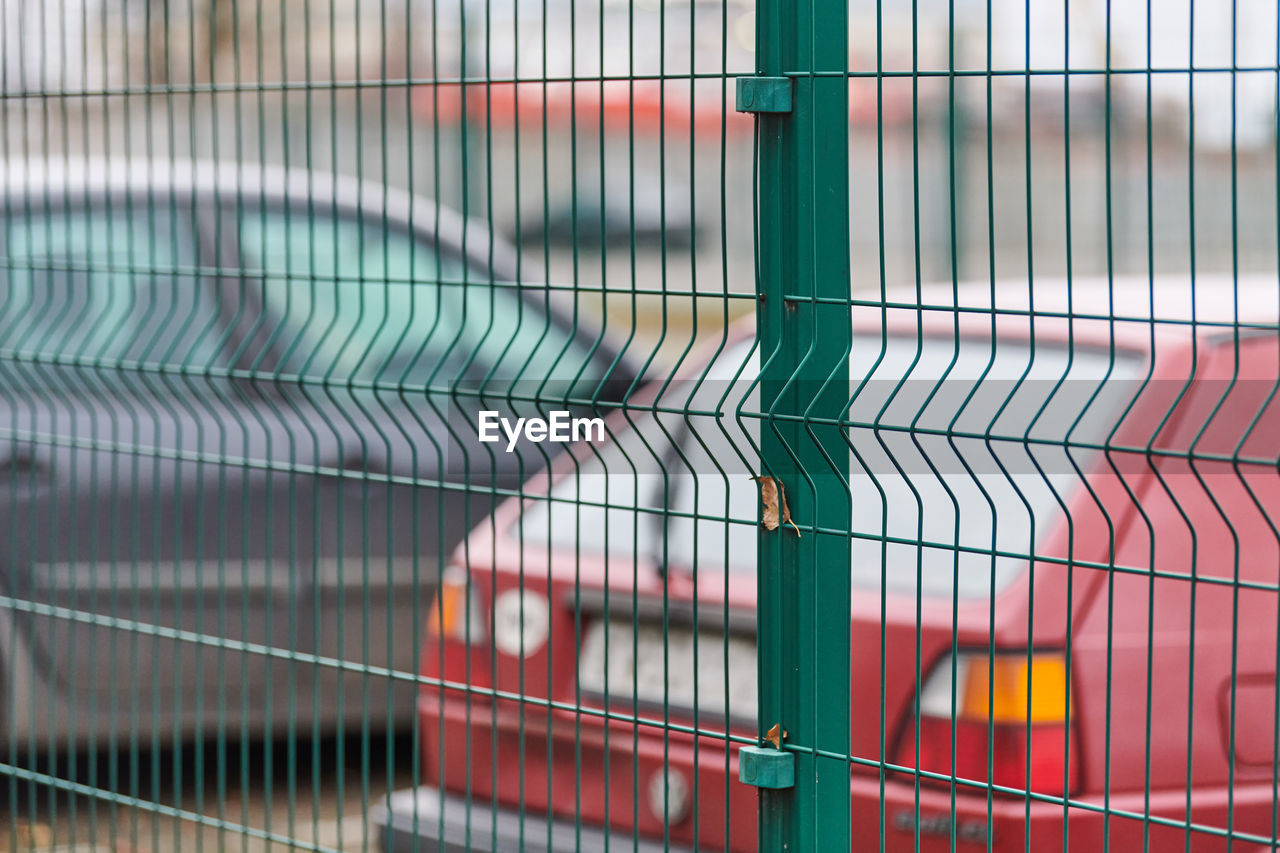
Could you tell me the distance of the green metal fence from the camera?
7.65 ft

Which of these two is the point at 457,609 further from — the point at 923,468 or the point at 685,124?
the point at 685,124

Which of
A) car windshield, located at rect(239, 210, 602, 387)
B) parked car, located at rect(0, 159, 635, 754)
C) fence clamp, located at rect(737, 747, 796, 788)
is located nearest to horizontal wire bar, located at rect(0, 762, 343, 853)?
parked car, located at rect(0, 159, 635, 754)

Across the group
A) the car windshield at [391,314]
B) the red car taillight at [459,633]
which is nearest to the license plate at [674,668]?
the red car taillight at [459,633]

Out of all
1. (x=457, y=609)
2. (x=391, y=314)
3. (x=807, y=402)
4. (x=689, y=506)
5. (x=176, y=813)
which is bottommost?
(x=176, y=813)

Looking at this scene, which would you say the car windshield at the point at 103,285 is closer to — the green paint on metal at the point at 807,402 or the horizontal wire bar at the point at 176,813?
the horizontal wire bar at the point at 176,813

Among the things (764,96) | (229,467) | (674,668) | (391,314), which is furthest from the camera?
(391,314)

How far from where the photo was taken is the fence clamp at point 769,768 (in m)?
2.40

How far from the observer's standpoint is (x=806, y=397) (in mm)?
2365

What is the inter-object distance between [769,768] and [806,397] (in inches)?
22.0

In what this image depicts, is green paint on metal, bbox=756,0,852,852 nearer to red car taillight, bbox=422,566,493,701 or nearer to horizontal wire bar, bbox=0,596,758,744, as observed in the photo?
horizontal wire bar, bbox=0,596,758,744

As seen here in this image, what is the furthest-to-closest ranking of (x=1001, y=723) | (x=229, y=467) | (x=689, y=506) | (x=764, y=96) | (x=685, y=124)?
(x=685, y=124)
(x=229, y=467)
(x=689, y=506)
(x=1001, y=723)
(x=764, y=96)

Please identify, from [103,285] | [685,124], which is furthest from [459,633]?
[685,124]

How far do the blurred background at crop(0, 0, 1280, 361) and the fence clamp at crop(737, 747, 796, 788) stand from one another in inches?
26.3

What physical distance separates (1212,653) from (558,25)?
9127mm
